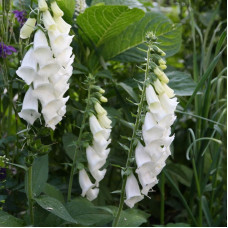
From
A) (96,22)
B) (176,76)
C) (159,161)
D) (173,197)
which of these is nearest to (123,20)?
(96,22)

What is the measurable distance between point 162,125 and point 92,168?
0.25 metres

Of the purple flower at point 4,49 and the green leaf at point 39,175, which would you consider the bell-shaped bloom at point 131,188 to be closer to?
the green leaf at point 39,175

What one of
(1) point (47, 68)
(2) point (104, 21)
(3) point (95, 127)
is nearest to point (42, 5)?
(1) point (47, 68)

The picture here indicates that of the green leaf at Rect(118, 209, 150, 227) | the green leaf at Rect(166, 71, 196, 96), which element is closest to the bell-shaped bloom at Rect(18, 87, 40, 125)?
the green leaf at Rect(118, 209, 150, 227)

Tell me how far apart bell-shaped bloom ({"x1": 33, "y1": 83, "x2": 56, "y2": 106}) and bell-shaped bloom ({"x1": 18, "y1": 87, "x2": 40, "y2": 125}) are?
17 millimetres

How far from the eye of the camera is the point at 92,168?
1162 mm

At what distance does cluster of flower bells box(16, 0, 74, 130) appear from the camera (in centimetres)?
96

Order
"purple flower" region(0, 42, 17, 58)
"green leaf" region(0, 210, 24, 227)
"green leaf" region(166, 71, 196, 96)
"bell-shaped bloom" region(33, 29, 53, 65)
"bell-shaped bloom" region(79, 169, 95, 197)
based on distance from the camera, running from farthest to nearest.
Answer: "green leaf" region(166, 71, 196, 96) → "purple flower" region(0, 42, 17, 58) → "bell-shaped bloom" region(79, 169, 95, 197) → "green leaf" region(0, 210, 24, 227) → "bell-shaped bloom" region(33, 29, 53, 65)

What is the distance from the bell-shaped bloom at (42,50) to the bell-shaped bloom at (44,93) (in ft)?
0.19

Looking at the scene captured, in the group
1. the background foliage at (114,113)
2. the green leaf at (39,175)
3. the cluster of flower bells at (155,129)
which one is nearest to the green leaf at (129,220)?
the background foliage at (114,113)

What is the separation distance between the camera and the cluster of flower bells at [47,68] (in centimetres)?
96

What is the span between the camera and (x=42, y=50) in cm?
96

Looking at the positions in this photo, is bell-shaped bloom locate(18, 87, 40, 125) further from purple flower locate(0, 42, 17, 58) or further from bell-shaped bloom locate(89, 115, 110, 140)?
purple flower locate(0, 42, 17, 58)

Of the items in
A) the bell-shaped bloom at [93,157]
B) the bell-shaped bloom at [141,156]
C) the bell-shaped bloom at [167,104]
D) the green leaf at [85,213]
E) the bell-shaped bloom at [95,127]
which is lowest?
the green leaf at [85,213]
